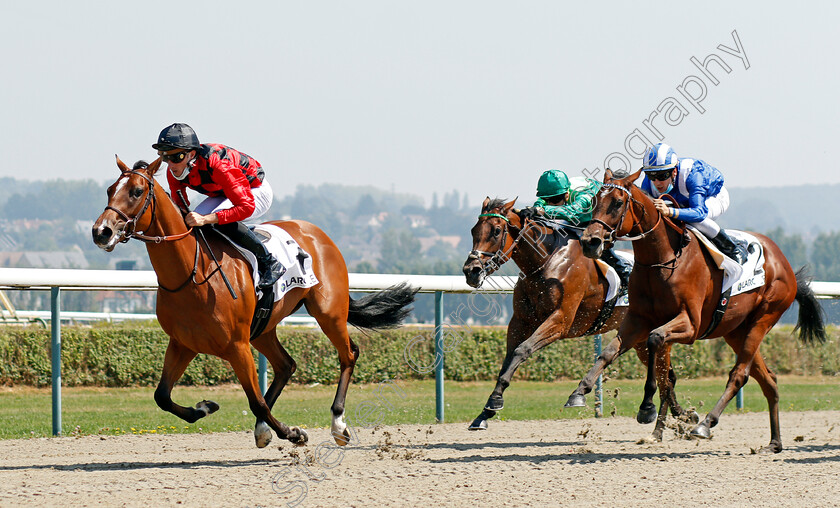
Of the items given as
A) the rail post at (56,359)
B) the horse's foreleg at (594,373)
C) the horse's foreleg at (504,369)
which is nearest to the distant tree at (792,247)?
the horse's foreleg at (504,369)

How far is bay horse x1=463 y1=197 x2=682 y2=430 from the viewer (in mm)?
6617

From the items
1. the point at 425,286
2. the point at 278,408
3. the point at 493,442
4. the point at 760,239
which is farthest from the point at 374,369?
the point at 760,239

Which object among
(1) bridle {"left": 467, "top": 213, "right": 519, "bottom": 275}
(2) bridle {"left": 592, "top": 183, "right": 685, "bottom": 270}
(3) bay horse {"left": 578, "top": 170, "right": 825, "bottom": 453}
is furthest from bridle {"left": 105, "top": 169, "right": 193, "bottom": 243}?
(2) bridle {"left": 592, "top": 183, "right": 685, "bottom": 270}

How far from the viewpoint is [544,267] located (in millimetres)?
7012

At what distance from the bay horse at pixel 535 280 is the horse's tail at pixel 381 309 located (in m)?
0.95

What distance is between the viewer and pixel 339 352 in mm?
6875

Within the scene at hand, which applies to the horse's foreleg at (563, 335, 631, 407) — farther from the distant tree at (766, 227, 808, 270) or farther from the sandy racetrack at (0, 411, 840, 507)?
the distant tree at (766, 227, 808, 270)

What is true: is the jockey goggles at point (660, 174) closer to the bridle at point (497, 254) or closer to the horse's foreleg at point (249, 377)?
the bridle at point (497, 254)

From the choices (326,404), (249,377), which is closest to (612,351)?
(249,377)

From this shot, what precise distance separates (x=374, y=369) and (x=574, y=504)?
294 inches

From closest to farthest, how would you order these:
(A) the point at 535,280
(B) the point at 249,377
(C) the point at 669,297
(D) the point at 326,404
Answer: (B) the point at 249,377
(C) the point at 669,297
(A) the point at 535,280
(D) the point at 326,404

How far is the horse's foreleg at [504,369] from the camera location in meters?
6.43

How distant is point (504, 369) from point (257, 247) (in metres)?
1.85

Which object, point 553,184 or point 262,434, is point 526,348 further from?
point 262,434
